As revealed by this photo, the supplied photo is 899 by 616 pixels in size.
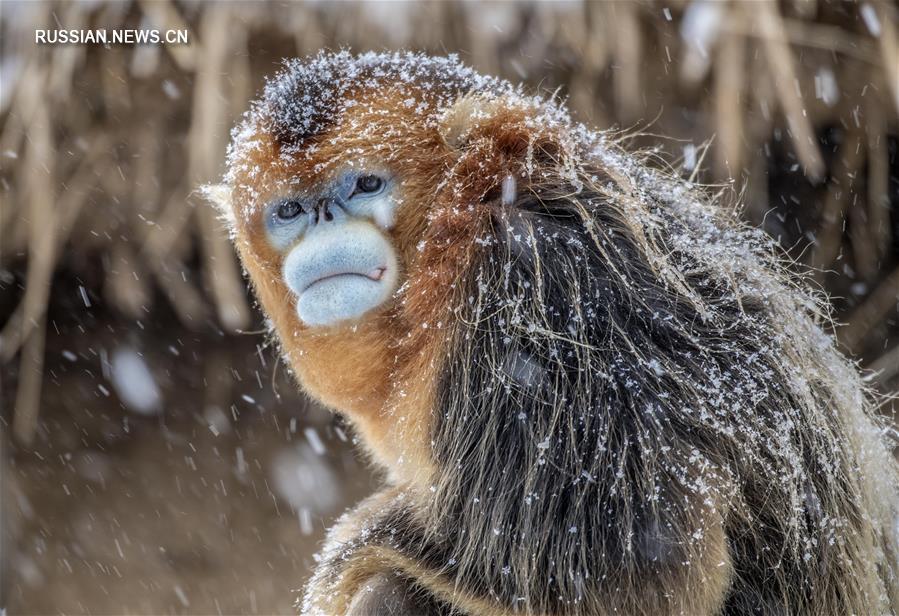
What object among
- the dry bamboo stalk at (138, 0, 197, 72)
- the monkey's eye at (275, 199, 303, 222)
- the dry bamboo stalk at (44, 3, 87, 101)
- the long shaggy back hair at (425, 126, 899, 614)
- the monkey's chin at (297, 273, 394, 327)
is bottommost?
the long shaggy back hair at (425, 126, 899, 614)

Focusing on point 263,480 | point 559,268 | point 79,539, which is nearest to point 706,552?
point 559,268

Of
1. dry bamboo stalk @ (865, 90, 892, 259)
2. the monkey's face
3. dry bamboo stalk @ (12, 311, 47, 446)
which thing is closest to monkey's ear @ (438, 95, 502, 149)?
the monkey's face

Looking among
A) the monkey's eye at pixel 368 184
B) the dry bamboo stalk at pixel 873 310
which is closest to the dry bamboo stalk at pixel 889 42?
the dry bamboo stalk at pixel 873 310

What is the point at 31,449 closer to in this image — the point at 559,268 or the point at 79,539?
the point at 79,539

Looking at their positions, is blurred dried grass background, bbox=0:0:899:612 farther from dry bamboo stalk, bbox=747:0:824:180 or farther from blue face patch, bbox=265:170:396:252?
blue face patch, bbox=265:170:396:252

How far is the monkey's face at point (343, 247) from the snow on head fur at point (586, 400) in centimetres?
4

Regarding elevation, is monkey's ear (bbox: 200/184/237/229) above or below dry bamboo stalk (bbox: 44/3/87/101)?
below

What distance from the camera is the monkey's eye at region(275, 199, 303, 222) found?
72.8 inches

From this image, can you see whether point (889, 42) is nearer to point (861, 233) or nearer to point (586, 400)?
point (861, 233)

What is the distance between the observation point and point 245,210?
77.6 inches

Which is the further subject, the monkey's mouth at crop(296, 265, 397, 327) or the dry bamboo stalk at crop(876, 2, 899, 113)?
the dry bamboo stalk at crop(876, 2, 899, 113)

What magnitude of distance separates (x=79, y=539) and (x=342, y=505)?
50.0 inches

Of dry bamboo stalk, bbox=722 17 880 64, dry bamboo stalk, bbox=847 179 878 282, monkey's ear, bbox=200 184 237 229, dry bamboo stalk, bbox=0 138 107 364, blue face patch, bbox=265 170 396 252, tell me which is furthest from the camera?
dry bamboo stalk, bbox=847 179 878 282

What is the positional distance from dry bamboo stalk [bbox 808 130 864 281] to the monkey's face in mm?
2432
